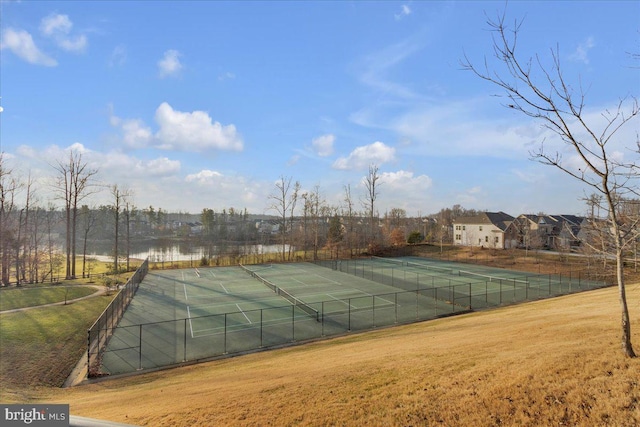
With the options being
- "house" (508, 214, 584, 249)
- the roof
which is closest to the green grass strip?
"house" (508, 214, 584, 249)

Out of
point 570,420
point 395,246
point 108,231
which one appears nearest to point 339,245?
point 395,246

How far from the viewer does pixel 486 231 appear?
61.6 metres

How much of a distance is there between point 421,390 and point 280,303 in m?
20.1

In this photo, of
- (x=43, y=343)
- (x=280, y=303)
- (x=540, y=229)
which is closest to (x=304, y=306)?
(x=280, y=303)

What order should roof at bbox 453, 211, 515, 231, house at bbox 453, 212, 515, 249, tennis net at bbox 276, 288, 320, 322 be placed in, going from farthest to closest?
roof at bbox 453, 211, 515, 231 < house at bbox 453, 212, 515, 249 < tennis net at bbox 276, 288, 320, 322

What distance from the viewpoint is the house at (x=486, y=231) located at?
58625mm

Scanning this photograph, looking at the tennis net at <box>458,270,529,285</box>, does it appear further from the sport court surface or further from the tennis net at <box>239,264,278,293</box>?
the tennis net at <box>239,264,278,293</box>

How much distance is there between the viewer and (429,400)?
6277 mm

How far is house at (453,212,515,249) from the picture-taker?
192 feet

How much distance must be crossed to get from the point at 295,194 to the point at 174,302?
1311 inches

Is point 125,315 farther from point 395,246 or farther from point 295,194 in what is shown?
point 395,246

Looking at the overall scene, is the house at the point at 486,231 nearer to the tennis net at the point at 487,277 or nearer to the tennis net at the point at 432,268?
the tennis net at the point at 432,268

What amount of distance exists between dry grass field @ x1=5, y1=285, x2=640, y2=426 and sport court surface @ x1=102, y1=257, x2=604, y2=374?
5110 mm

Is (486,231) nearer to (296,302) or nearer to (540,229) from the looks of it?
(540,229)
